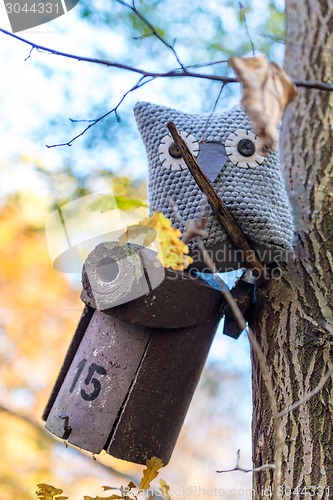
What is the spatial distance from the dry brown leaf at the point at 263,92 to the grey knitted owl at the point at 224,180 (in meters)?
0.46

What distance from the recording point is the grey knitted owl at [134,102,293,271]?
109cm

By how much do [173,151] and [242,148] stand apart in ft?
0.48

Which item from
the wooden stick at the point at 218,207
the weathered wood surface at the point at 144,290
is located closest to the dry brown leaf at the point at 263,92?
the wooden stick at the point at 218,207

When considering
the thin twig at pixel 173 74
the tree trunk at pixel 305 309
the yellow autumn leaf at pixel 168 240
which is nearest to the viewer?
the thin twig at pixel 173 74

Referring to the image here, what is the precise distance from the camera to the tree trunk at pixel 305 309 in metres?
1.03

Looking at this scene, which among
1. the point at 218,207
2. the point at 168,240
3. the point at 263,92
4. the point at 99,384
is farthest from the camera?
the point at 99,384

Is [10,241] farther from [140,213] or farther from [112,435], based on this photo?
[112,435]

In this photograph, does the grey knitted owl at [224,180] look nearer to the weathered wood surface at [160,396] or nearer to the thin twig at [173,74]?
the weathered wood surface at [160,396]

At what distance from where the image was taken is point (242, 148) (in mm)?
1116

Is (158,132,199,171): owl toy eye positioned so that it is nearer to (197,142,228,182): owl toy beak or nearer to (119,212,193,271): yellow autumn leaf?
(197,142,228,182): owl toy beak

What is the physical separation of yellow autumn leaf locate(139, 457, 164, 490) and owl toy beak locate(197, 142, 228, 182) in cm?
61

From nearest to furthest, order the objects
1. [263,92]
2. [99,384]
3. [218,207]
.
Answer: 1. [263,92]
2. [218,207]
3. [99,384]

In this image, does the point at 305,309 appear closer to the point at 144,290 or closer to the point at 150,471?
the point at 144,290

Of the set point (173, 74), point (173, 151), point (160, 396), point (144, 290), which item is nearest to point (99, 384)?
point (160, 396)
